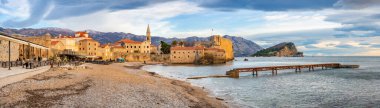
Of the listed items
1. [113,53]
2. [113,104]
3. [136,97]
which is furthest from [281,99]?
[113,53]

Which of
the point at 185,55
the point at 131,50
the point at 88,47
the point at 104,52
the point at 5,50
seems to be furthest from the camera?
the point at 131,50

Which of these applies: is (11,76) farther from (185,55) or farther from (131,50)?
(131,50)

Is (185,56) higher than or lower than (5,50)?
lower

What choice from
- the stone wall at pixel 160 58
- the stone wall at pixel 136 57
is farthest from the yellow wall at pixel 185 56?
the stone wall at pixel 136 57

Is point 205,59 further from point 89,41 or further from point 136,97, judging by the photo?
point 136,97

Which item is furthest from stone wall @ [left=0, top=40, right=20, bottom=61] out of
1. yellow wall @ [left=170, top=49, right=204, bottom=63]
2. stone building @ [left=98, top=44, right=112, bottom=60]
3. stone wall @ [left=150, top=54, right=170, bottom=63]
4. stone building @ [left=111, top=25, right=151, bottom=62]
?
stone wall @ [left=150, top=54, right=170, bottom=63]

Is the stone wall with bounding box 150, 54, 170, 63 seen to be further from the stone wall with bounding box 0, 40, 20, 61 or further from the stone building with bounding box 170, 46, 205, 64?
the stone wall with bounding box 0, 40, 20, 61

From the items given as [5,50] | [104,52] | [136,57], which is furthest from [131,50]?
[5,50]

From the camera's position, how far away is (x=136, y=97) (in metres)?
19.0

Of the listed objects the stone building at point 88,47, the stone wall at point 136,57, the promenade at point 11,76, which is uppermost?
the stone building at point 88,47

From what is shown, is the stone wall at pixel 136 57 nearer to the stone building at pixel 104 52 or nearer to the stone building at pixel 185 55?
the stone building at pixel 104 52

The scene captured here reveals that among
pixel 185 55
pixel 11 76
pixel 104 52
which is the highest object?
pixel 104 52

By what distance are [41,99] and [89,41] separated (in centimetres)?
10400

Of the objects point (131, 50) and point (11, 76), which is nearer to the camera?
point (11, 76)
